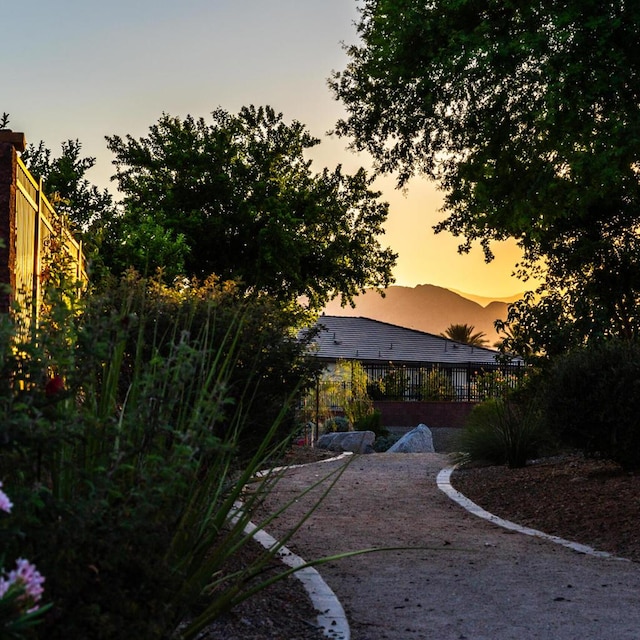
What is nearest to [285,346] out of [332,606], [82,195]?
[332,606]

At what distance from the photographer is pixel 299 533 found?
8914 mm

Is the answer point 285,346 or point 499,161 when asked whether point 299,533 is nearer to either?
point 285,346

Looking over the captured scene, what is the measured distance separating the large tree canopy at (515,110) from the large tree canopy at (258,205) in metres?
9.30

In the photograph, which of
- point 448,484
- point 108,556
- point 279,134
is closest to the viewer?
point 108,556

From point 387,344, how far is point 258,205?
17398mm

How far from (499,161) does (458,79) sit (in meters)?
2.51

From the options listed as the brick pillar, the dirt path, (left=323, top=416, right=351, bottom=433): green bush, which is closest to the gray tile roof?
(left=323, top=416, right=351, bottom=433): green bush

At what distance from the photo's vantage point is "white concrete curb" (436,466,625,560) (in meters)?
8.16

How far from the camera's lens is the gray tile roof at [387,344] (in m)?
45.3

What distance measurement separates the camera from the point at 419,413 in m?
27.8

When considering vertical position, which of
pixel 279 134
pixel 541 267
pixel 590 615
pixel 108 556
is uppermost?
pixel 279 134

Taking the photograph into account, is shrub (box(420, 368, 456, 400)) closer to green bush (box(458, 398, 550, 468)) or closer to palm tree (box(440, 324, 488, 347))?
green bush (box(458, 398, 550, 468))

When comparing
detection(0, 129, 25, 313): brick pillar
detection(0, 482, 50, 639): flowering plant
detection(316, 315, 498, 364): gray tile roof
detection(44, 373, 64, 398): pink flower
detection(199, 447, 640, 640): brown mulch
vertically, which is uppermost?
detection(316, 315, 498, 364): gray tile roof

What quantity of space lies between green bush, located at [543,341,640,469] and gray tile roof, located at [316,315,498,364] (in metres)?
32.1
